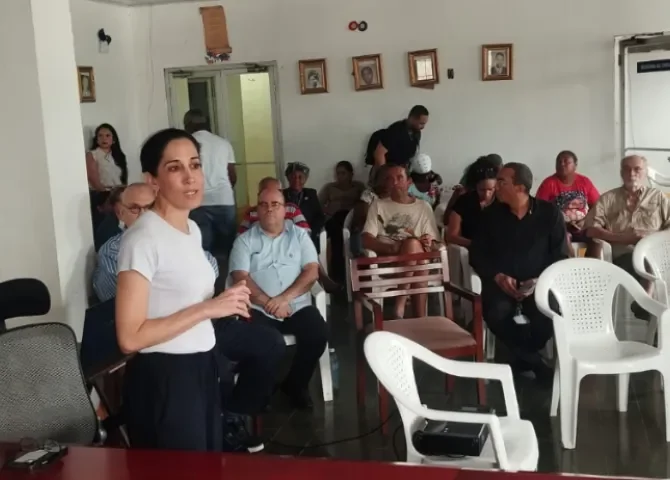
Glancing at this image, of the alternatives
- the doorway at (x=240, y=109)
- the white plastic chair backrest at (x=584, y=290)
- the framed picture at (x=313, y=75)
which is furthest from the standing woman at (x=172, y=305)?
the doorway at (x=240, y=109)

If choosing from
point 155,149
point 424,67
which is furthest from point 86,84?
point 155,149

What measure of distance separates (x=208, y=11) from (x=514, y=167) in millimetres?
1982

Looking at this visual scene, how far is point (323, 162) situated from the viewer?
23.9ft

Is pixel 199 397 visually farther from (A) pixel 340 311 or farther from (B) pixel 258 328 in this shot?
(A) pixel 340 311

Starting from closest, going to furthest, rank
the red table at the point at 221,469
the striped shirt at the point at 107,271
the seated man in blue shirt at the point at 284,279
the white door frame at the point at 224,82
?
the red table at the point at 221,469, the striped shirt at the point at 107,271, the seated man in blue shirt at the point at 284,279, the white door frame at the point at 224,82

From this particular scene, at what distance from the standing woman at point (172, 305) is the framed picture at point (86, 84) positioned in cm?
509

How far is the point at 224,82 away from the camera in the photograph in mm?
7555

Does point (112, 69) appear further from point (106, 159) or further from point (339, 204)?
point (339, 204)

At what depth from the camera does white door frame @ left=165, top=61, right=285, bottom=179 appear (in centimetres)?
735

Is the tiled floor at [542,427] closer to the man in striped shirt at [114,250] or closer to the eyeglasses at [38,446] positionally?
the man in striped shirt at [114,250]

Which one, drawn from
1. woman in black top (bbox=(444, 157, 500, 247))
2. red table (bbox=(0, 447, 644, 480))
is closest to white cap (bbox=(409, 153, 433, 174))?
woman in black top (bbox=(444, 157, 500, 247))

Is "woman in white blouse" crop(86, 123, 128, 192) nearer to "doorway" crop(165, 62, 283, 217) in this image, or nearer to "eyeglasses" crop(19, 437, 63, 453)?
"doorway" crop(165, 62, 283, 217)

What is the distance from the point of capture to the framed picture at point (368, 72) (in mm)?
6980

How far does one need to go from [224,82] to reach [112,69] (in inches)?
41.7
